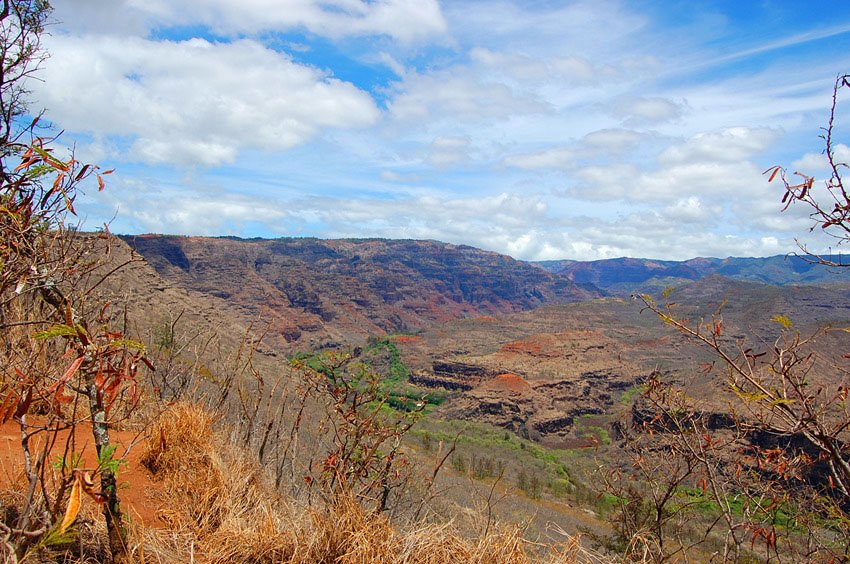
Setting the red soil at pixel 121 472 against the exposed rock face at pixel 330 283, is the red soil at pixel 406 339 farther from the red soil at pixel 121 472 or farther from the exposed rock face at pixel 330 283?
the red soil at pixel 121 472

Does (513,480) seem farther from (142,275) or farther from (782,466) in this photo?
(782,466)

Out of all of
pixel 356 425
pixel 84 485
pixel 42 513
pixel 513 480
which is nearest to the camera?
pixel 84 485

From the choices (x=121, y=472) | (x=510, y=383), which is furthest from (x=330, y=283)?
(x=121, y=472)

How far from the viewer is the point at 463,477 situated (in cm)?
2831

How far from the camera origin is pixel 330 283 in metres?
136

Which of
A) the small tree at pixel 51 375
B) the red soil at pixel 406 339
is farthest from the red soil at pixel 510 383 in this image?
the small tree at pixel 51 375

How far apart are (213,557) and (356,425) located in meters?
2.77

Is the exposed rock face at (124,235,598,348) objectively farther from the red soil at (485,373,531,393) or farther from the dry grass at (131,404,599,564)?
the dry grass at (131,404,599,564)

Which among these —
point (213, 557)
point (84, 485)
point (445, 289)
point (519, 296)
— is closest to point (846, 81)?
point (84, 485)

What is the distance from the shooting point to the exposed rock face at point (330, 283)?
355 ft

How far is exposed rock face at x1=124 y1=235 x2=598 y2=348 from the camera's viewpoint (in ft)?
355

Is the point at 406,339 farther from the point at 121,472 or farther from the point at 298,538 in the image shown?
the point at 298,538

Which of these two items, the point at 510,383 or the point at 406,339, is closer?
the point at 510,383

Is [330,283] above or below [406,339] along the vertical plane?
above
